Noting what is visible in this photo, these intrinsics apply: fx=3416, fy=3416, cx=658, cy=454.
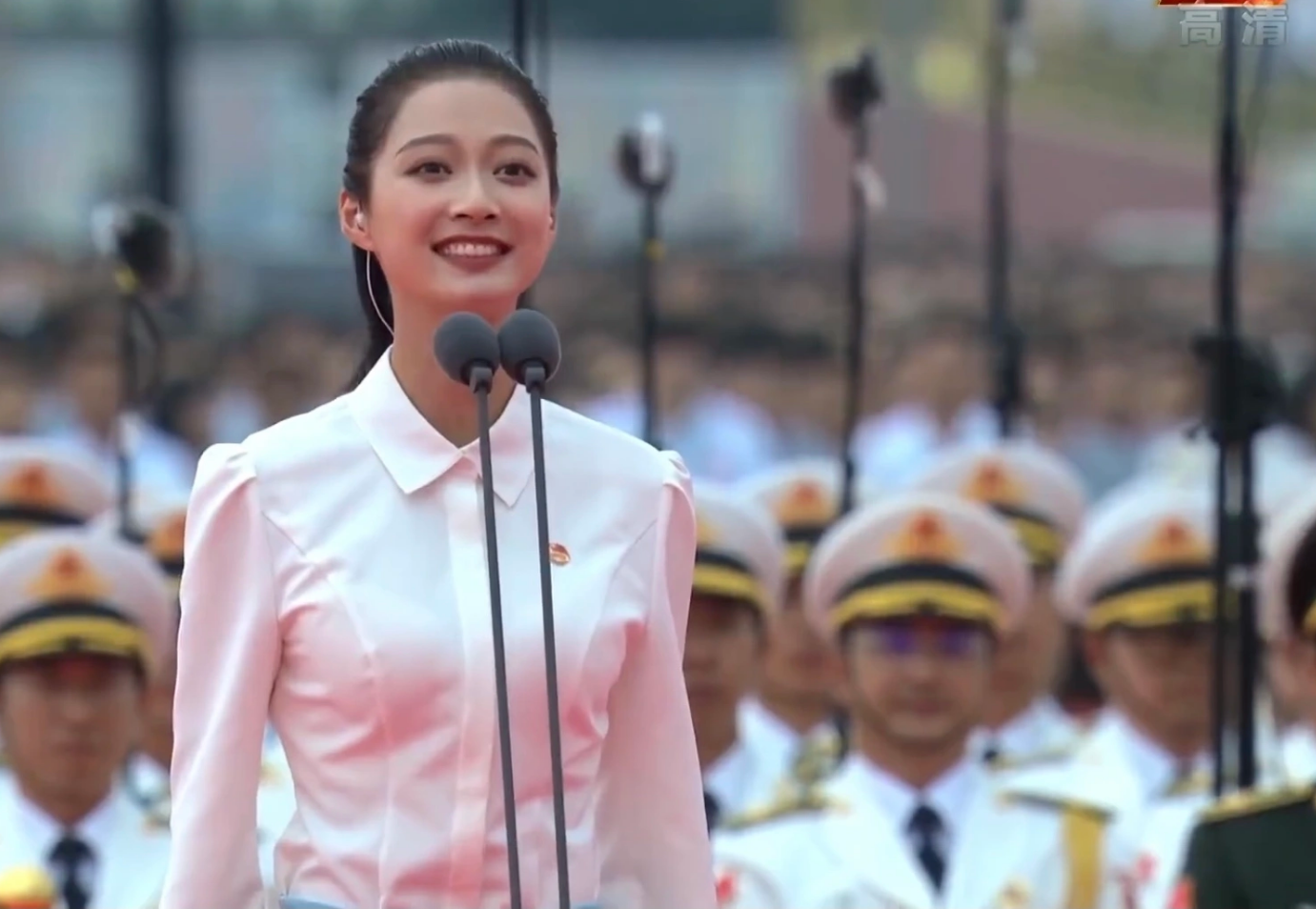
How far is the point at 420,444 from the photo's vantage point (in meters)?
3.58

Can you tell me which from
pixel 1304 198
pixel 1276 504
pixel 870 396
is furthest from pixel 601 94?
Result: pixel 1276 504

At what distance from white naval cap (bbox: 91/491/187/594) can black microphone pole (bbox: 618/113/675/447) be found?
1097mm

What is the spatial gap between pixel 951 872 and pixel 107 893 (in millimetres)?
1617

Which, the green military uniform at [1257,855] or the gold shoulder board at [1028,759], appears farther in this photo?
the gold shoulder board at [1028,759]

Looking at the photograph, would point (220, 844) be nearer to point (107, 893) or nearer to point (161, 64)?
point (107, 893)

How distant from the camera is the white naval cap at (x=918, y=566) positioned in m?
6.70

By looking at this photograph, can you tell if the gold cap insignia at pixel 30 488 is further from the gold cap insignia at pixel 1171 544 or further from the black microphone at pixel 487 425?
the black microphone at pixel 487 425

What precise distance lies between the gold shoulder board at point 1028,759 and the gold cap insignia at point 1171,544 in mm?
463

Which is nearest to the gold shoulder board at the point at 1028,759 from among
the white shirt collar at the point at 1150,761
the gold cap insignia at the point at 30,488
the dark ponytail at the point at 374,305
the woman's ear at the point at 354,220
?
the white shirt collar at the point at 1150,761

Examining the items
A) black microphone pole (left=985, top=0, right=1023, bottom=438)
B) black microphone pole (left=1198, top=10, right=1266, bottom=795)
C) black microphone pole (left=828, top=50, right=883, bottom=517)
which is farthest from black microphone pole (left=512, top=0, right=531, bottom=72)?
black microphone pole (left=985, top=0, right=1023, bottom=438)

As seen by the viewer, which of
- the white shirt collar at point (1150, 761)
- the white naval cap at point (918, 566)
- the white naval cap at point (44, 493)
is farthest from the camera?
the white naval cap at point (44, 493)

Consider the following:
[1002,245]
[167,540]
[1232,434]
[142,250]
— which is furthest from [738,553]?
[1002,245]

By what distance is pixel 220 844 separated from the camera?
11.4 feet

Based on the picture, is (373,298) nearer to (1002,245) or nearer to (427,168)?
(427,168)
